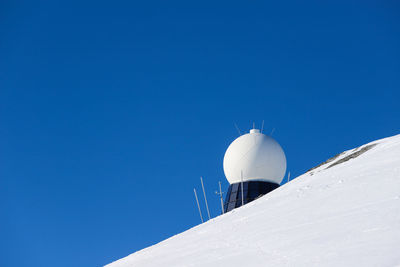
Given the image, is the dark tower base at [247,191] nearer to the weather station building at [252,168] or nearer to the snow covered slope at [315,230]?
the weather station building at [252,168]

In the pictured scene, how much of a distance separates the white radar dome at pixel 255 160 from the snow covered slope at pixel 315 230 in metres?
14.3

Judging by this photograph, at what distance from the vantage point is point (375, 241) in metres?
5.50

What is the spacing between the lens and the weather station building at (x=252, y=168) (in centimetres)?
2495

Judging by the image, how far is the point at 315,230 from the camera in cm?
677

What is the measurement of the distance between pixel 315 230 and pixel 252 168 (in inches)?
726

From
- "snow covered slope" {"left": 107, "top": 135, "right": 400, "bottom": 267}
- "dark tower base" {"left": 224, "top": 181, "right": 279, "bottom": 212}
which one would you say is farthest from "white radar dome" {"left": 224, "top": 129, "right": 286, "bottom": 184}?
"snow covered slope" {"left": 107, "top": 135, "right": 400, "bottom": 267}

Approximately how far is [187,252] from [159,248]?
5.11 ft

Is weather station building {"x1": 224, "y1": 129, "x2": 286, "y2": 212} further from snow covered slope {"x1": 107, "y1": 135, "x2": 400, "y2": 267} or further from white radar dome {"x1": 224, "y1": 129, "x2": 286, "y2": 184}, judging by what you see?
snow covered slope {"x1": 107, "y1": 135, "x2": 400, "y2": 267}

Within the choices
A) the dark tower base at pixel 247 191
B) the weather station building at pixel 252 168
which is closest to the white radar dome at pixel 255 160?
the weather station building at pixel 252 168

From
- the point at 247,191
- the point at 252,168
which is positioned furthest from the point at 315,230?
the point at 252,168

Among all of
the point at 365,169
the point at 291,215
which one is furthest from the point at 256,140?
the point at 291,215

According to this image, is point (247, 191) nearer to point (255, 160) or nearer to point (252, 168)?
point (252, 168)

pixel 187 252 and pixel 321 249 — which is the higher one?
pixel 187 252

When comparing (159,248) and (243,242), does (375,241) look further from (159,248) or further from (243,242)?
(159,248)
